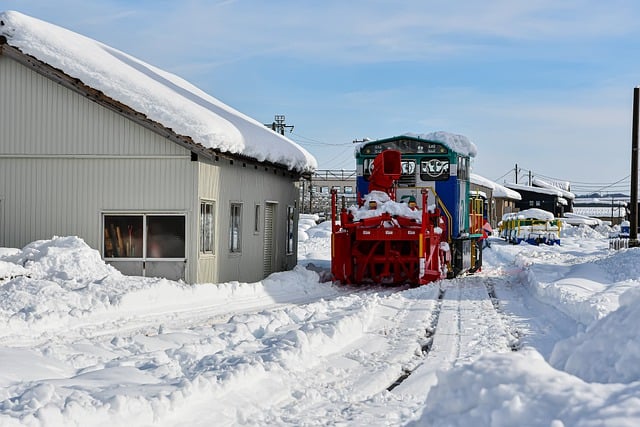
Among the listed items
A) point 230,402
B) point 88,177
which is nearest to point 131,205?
point 88,177

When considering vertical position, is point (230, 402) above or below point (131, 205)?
below

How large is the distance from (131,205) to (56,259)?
245 cm

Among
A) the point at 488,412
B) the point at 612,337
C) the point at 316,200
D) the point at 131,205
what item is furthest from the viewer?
the point at 316,200

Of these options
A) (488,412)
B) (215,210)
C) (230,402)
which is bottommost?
(230,402)

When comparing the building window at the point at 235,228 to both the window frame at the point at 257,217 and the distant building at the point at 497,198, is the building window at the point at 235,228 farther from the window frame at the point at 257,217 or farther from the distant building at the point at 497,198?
the distant building at the point at 497,198

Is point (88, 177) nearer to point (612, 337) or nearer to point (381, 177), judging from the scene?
point (381, 177)

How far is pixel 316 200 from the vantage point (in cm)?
8469

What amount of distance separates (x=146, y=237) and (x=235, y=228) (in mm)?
3200

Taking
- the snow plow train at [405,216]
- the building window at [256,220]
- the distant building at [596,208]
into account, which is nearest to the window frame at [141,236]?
the snow plow train at [405,216]

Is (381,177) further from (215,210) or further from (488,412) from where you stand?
(488,412)

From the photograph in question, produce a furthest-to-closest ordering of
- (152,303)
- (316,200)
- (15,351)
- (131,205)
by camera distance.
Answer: (316,200) → (131,205) → (152,303) → (15,351)

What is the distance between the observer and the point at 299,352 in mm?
9586

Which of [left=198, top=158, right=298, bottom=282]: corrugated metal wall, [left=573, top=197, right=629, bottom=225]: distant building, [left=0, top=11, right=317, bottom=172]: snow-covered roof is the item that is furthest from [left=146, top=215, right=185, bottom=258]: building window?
[left=573, top=197, right=629, bottom=225]: distant building

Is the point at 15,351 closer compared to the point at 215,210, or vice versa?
the point at 15,351
